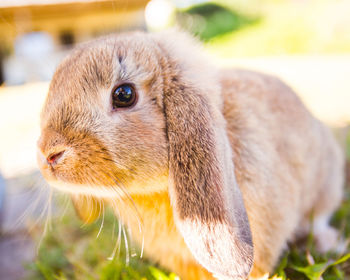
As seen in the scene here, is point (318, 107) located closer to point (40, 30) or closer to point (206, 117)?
point (206, 117)

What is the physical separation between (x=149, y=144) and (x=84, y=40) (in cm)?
962

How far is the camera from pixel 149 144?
145cm

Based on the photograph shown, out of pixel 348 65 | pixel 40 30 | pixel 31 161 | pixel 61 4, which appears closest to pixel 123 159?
pixel 31 161

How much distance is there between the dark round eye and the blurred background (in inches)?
27.4

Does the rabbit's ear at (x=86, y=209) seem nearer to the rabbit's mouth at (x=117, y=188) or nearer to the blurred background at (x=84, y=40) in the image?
the blurred background at (x=84, y=40)

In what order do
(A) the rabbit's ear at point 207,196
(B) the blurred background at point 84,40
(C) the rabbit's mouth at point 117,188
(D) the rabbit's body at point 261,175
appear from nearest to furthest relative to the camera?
1. (A) the rabbit's ear at point 207,196
2. (C) the rabbit's mouth at point 117,188
3. (D) the rabbit's body at point 261,175
4. (B) the blurred background at point 84,40

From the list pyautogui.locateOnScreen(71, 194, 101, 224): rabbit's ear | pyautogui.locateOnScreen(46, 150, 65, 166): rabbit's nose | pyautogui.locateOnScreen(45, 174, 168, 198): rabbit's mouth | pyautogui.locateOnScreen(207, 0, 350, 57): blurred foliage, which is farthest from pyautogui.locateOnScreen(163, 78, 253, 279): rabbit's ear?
pyautogui.locateOnScreen(207, 0, 350, 57): blurred foliage

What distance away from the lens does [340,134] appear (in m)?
4.20

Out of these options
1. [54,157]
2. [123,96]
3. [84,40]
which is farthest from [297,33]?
[54,157]

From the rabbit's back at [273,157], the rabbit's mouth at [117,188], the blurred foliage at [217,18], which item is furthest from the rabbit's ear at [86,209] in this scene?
the blurred foliage at [217,18]

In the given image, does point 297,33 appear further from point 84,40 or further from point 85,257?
point 85,257

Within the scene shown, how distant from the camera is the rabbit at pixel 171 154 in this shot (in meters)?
1.35

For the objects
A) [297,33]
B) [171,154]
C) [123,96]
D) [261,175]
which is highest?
[123,96]

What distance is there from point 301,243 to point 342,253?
373 mm
